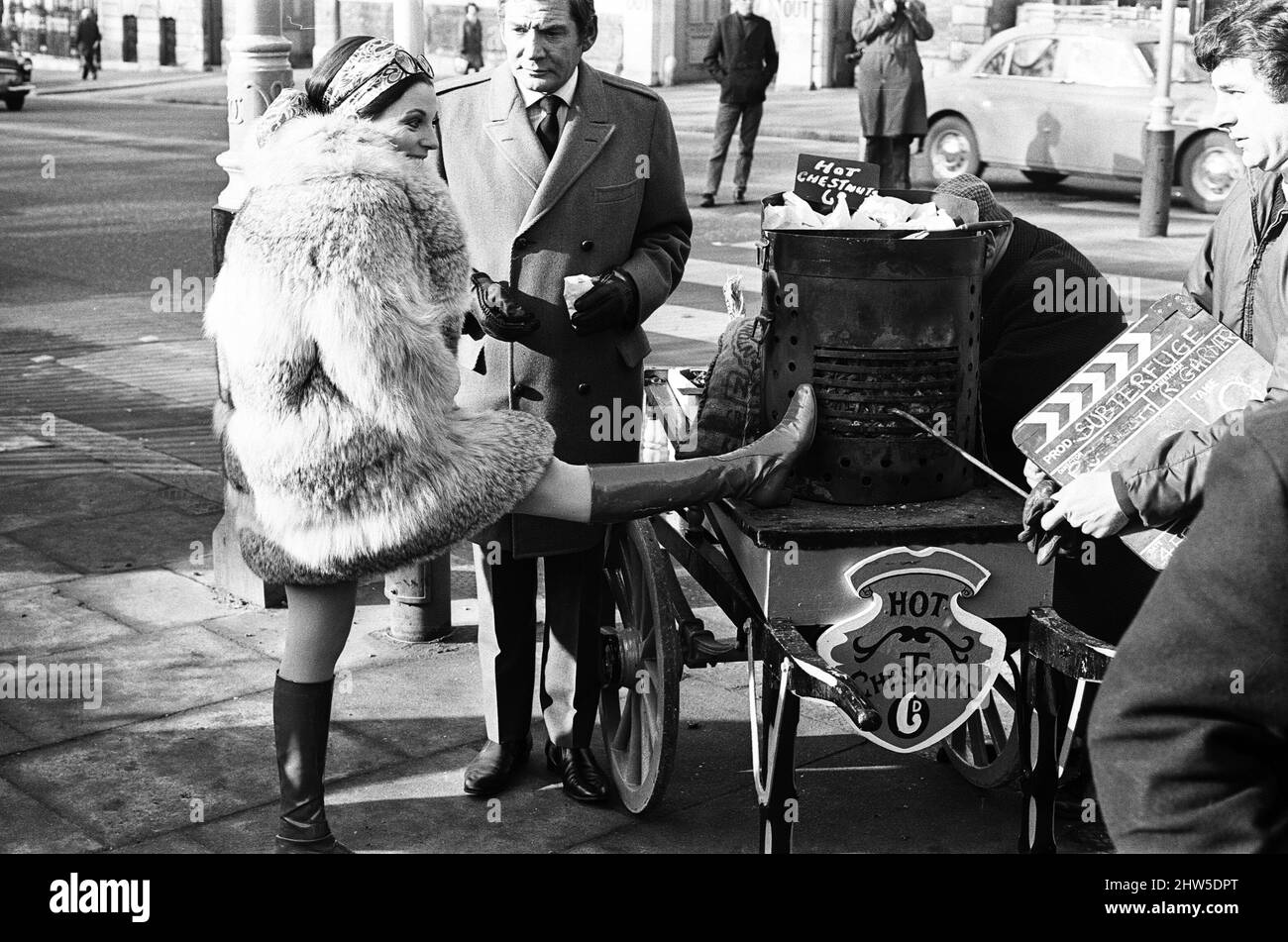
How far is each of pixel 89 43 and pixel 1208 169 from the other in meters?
29.1

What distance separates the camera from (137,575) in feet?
19.9

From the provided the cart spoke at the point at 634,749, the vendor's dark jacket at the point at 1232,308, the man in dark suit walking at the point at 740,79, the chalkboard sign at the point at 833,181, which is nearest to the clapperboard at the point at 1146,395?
the vendor's dark jacket at the point at 1232,308

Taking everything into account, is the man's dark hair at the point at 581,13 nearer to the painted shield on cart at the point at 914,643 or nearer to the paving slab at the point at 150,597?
the painted shield on cart at the point at 914,643

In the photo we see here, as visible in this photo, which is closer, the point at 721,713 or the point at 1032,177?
the point at 721,713

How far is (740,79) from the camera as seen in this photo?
52.6 feet

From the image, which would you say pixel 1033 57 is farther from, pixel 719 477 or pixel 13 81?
pixel 13 81

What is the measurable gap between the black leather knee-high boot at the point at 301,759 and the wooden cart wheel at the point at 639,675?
2.68 feet

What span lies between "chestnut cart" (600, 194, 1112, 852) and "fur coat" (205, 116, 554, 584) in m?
0.63

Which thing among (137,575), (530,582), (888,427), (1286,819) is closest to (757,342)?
(888,427)

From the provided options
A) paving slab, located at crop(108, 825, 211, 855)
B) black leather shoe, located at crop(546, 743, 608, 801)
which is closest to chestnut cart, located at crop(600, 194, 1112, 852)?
black leather shoe, located at crop(546, 743, 608, 801)

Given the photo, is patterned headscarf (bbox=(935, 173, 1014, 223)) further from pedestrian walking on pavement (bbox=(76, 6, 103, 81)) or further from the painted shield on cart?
pedestrian walking on pavement (bbox=(76, 6, 103, 81))

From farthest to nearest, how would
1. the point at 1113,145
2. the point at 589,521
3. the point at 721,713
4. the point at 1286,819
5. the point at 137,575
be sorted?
the point at 1113,145 → the point at 137,575 → the point at 721,713 → the point at 589,521 → the point at 1286,819

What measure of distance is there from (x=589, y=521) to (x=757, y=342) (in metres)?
0.59
